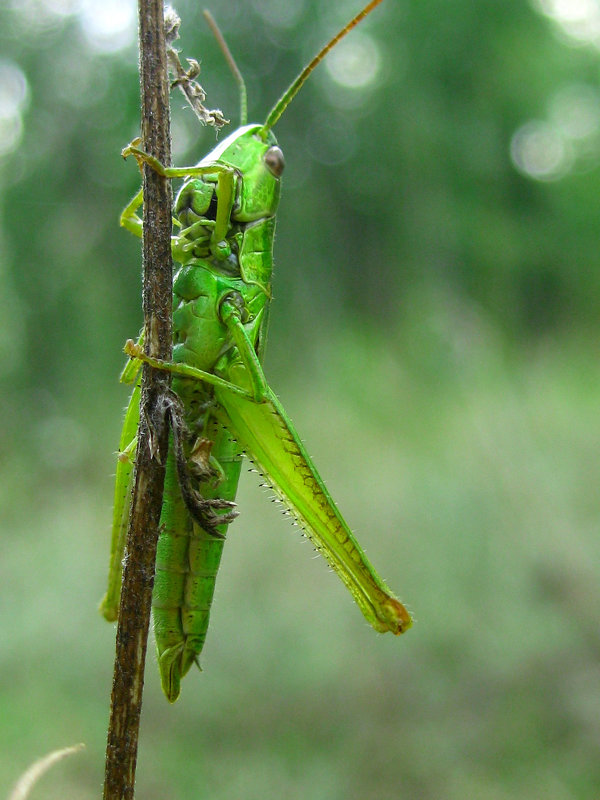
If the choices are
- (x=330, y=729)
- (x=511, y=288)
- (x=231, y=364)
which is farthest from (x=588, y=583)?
(x=231, y=364)

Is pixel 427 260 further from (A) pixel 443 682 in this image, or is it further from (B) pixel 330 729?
(B) pixel 330 729

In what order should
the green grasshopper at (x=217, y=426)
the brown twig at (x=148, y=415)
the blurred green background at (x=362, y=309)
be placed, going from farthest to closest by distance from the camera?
the blurred green background at (x=362, y=309) < the green grasshopper at (x=217, y=426) < the brown twig at (x=148, y=415)

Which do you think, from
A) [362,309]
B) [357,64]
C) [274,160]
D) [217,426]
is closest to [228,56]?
[274,160]

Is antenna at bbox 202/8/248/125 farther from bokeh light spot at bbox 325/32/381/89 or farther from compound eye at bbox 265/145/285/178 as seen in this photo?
bokeh light spot at bbox 325/32/381/89

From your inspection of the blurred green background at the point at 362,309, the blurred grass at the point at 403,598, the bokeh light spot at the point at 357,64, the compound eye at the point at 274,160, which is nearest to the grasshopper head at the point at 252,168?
the compound eye at the point at 274,160

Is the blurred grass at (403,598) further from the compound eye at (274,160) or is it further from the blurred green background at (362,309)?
the compound eye at (274,160)

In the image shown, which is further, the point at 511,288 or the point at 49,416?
the point at 49,416

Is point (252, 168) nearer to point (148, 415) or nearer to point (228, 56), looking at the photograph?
point (228, 56)
